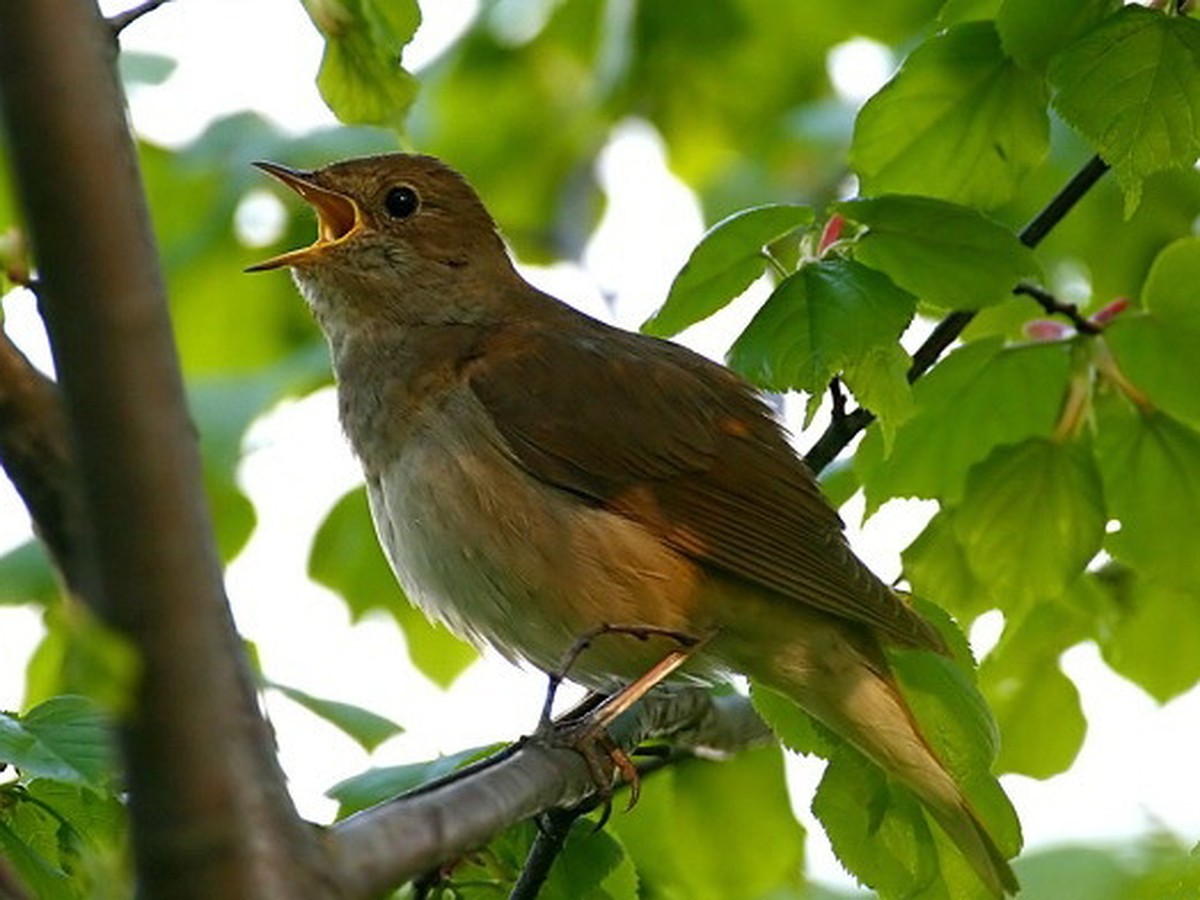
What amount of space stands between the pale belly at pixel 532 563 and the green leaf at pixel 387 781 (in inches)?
20.9

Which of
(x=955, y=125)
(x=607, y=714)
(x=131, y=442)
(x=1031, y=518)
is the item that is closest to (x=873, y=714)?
(x=1031, y=518)

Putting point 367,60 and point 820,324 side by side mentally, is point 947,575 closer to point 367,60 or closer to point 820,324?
point 820,324

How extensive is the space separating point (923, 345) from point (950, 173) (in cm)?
34

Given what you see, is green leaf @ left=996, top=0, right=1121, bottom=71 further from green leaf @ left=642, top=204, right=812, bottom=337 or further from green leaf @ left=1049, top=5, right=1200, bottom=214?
green leaf @ left=642, top=204, right=812, bottom=337

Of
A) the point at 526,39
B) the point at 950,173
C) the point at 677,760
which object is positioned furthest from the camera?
the point at 526,39

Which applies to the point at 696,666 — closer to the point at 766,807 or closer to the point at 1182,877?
the point at 766,807

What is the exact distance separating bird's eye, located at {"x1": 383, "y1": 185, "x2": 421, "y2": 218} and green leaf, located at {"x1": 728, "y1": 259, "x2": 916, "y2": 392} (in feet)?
6.71

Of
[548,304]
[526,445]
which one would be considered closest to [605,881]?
[526,445]

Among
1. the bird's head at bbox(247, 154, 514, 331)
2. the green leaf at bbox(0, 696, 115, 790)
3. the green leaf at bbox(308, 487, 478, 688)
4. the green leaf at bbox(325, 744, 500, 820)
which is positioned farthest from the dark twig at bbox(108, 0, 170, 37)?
the green leaf at bbox(308, 487, 478, 688)

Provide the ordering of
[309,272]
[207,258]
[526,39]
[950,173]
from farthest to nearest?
[526,39] < [207,258] < [309,272] < [950,173]

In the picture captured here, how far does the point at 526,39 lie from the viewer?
8.75 m

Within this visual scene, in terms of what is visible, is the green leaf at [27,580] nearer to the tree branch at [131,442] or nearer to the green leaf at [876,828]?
the green leaf at [876,828]

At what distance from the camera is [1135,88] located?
3688 mm

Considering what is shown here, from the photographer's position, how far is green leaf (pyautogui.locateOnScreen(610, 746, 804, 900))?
5152 mm
